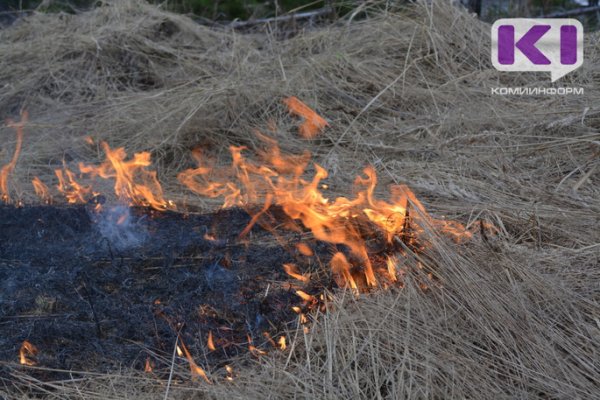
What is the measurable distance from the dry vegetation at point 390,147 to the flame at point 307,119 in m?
0.07

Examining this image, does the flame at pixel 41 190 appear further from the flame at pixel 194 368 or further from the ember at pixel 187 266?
the flame at pixel 194 368

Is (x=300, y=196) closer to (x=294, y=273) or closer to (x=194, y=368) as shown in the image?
(x=294, y=273)

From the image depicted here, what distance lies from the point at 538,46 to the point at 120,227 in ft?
12.3

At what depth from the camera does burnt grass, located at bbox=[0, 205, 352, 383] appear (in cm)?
235

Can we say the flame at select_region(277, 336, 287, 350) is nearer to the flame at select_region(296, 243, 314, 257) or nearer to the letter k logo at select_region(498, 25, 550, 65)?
the flame at select_region(296, 243, 314, 257)

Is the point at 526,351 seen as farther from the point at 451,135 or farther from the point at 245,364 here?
the point at 451,135

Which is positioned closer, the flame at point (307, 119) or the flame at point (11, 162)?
the flame at point (11, 162)

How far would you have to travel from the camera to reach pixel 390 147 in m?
4.16

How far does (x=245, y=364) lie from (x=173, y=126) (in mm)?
2534

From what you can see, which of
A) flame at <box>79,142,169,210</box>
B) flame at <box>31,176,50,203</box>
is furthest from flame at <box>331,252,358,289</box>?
flame at <box>31,176,50,203</box>

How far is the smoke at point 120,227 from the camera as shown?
2987 millimetres

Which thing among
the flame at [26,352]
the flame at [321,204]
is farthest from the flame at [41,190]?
the flame at [26,352]

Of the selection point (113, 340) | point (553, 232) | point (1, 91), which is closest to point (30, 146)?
point (1, 91)

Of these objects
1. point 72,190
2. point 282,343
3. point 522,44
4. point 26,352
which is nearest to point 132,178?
point 72,190
